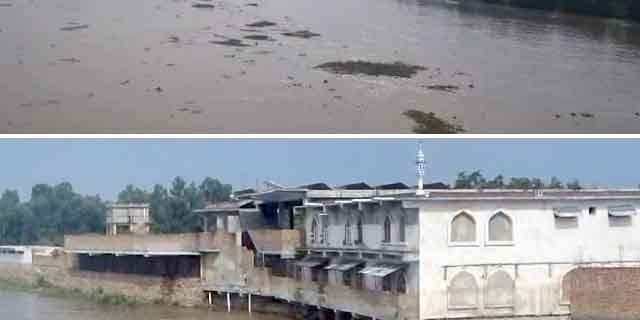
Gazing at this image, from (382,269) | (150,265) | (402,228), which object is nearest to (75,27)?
(150,265)

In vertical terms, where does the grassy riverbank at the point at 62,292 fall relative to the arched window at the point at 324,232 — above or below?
below

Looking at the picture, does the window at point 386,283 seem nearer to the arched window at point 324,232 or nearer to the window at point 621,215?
the arched window at point 324,232

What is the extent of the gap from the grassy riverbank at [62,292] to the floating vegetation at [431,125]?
6.23 m

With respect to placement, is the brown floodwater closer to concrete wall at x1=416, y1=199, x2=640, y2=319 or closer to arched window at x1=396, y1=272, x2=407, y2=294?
concrete wall at x1=416, y1=199, x2=640, y2=319

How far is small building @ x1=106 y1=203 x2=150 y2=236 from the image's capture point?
2012 centimetres

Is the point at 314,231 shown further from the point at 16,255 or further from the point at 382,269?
the point at 16,255

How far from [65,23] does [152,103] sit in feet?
23.2

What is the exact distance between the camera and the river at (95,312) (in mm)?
14125

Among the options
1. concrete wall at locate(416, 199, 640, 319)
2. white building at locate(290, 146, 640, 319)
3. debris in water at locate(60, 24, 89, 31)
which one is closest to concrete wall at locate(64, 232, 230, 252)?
white building at locate(290, 146, 640, 319)

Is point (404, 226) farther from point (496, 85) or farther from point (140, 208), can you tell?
point (140, 208)

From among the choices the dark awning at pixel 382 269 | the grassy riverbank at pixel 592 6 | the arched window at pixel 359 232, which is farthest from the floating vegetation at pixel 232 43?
the grassy riverbank at pixel 592 6

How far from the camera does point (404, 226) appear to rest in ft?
35.1

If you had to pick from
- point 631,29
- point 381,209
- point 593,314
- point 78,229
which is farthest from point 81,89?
point 78,229

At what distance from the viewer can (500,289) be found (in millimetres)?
10750
